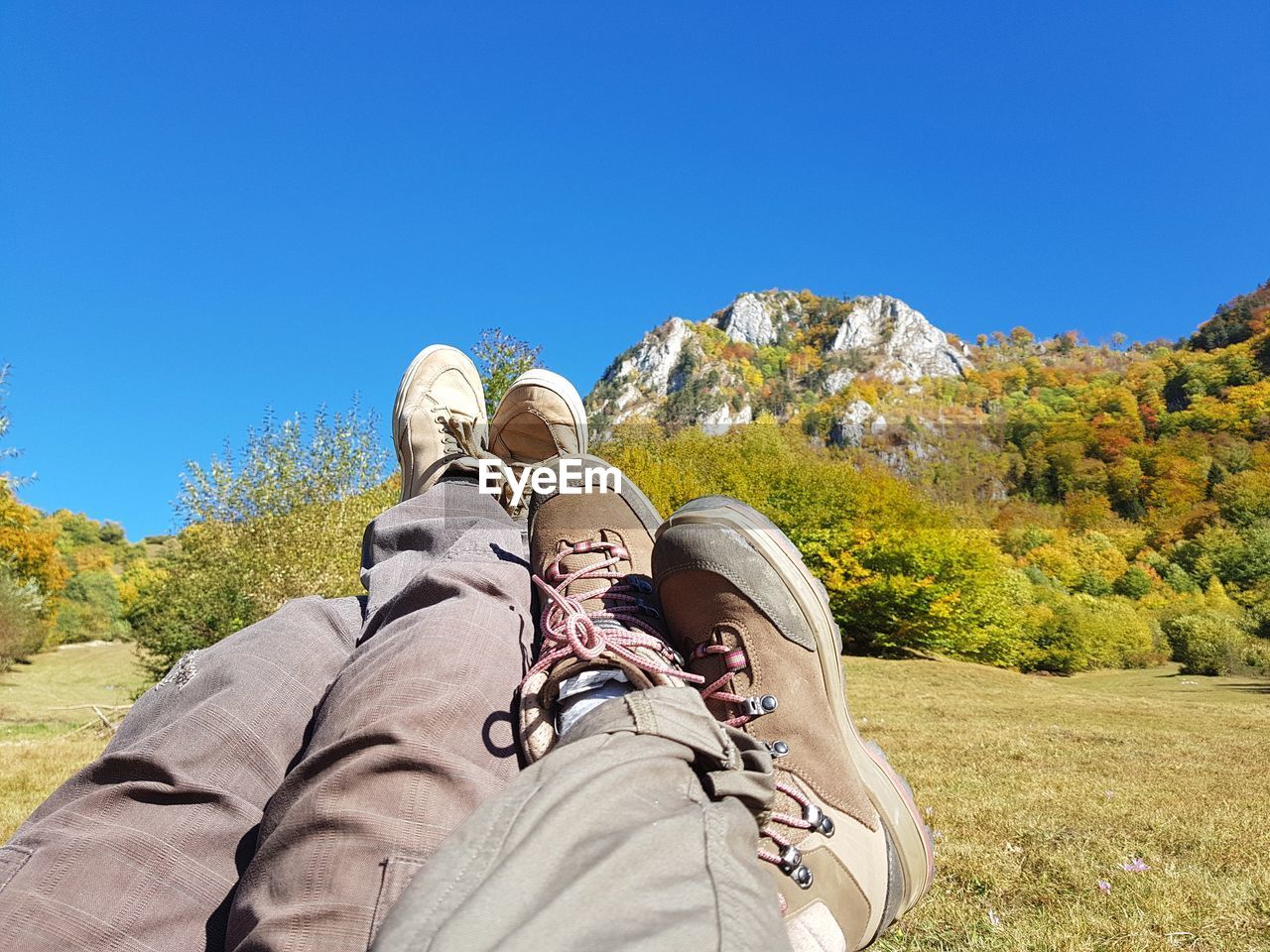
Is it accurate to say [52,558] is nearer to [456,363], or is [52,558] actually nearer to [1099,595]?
[456,363]

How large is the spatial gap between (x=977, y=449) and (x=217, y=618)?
6120cm

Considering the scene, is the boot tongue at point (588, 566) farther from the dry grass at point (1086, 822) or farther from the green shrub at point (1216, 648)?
the green shrub at point (1216, 648)

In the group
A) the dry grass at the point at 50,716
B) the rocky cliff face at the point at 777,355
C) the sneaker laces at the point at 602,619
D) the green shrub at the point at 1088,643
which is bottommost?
the green shrub at the point at 1088,643

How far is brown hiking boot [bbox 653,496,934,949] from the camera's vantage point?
4.44 ft

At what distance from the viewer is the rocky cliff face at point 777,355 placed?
88375 millimetres

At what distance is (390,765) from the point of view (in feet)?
3.39

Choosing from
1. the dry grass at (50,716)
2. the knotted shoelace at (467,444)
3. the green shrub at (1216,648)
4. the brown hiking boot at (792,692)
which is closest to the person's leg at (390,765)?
the brown hiking boot at (792,692)

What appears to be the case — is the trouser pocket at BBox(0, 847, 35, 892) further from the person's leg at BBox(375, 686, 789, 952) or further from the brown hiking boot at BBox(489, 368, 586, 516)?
the brown hiking boot at BBox(489, 368, 586, 516)

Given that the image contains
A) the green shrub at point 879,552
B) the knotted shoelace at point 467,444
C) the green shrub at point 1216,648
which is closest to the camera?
the knotted shoelace at point 467,444

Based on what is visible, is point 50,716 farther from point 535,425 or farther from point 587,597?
point 587,597

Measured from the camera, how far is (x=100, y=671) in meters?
25.3

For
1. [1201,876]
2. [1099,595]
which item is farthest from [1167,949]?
[1099,595]

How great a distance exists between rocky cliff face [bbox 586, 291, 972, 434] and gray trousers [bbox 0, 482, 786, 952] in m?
77.3

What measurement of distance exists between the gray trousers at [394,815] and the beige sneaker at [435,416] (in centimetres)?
116
